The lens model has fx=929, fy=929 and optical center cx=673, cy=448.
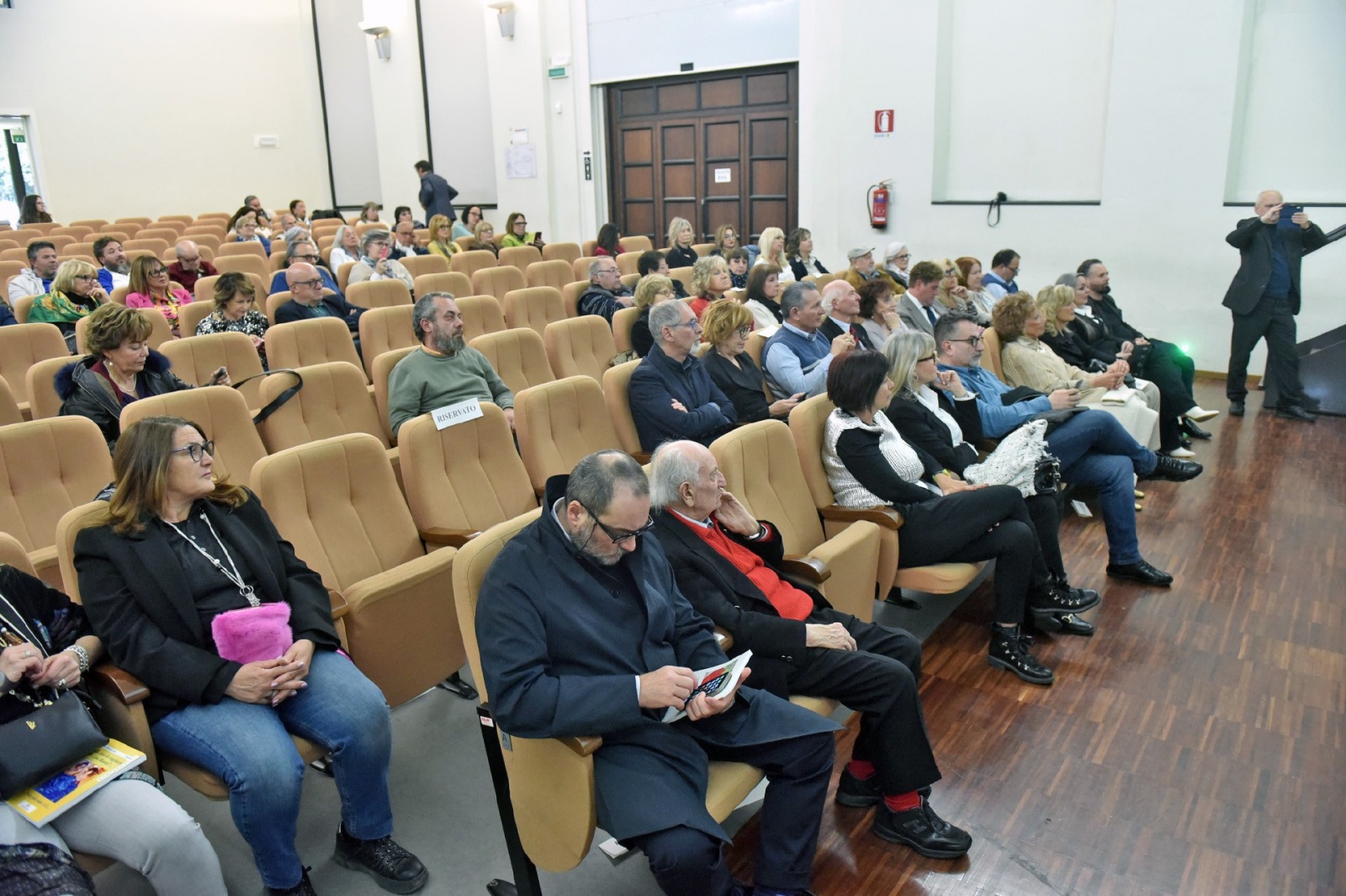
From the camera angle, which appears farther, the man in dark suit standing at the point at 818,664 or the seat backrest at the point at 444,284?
the seat backrest at the point at 444,284

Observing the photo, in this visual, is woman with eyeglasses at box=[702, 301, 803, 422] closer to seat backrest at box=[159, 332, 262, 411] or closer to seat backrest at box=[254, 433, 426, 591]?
seat backrest at box=[254, 433, 426, 591]

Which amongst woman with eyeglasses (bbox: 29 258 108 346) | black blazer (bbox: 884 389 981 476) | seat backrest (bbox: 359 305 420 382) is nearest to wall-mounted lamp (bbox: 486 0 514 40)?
woman with eyeglasses (bbox: 29 258 108 346)

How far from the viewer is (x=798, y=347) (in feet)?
14.7

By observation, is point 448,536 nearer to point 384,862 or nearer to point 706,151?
point 384,862

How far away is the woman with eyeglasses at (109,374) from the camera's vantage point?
3264 mm

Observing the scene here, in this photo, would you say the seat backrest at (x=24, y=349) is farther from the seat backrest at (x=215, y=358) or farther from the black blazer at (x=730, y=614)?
the black blazer at (x=730, y=614)

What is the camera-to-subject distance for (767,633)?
2.27 metres

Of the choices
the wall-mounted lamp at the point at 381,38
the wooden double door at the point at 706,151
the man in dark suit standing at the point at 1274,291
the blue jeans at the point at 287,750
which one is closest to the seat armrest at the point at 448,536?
the blue jeans at the point at 287,750

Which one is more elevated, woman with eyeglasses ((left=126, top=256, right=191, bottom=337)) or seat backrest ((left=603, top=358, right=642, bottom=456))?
woman with eyeglasses ((left=126, top=256, right=191, bottom=337))

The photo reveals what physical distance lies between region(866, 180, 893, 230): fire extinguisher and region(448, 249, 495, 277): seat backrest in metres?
3.63

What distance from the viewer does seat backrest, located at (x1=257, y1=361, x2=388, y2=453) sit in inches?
137

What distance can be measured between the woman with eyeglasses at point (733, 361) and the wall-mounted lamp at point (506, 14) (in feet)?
28.0

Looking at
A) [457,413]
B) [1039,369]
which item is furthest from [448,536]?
[1039,369]

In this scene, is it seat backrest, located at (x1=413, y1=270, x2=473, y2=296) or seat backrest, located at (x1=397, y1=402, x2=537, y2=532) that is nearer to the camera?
seat backrest, located at (x1=397, y1=402, x2=537, y2=532)
